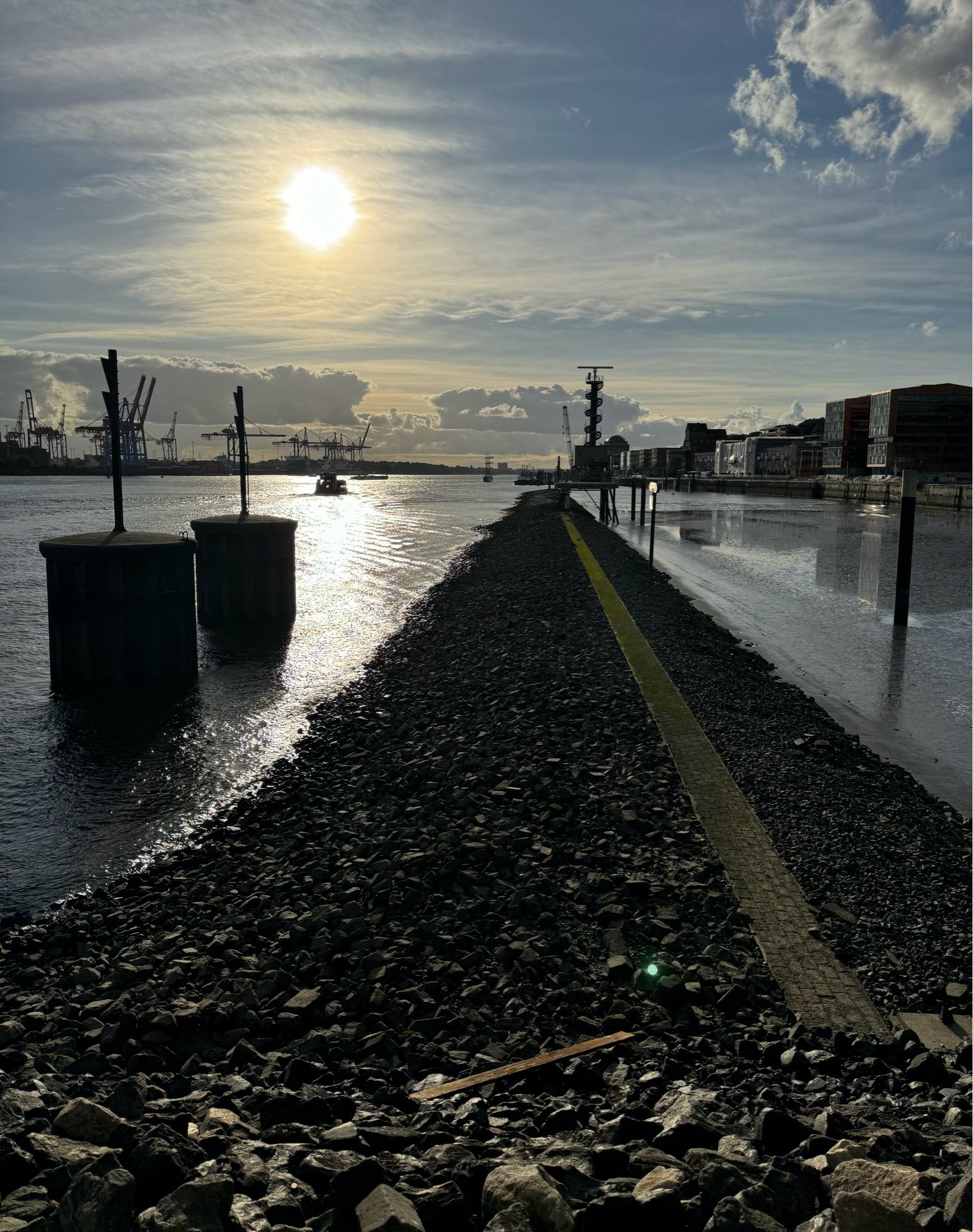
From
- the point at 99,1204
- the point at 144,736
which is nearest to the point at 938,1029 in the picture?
the point at 99,1204

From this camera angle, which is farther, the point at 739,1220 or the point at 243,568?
the point at 243,568

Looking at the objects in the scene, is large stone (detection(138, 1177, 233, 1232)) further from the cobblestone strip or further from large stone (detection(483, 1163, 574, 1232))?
the cobblestone strip

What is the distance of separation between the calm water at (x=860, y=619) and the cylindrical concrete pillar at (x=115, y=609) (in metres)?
10.2

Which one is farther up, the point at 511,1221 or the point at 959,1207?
the point at 959,1207

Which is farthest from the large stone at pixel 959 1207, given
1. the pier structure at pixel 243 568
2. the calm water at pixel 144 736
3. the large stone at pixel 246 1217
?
the pier structure at pixel 243 568

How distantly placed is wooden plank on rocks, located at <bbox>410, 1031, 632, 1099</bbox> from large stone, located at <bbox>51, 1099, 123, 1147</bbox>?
4.16 feet

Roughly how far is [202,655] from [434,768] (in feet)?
30.9

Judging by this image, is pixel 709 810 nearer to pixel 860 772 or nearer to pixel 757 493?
pixel 860 772

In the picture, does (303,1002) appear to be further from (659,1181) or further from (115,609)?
(115,609)

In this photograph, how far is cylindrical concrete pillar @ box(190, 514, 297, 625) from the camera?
1844 cm

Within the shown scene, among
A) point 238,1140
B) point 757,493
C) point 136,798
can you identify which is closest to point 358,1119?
point 238,1140

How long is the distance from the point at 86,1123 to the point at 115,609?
11.0 meters

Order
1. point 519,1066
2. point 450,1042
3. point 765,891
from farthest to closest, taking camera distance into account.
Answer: point 765,891, point 450,1042, point 519,1066

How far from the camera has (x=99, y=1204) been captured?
2875 millimetres
